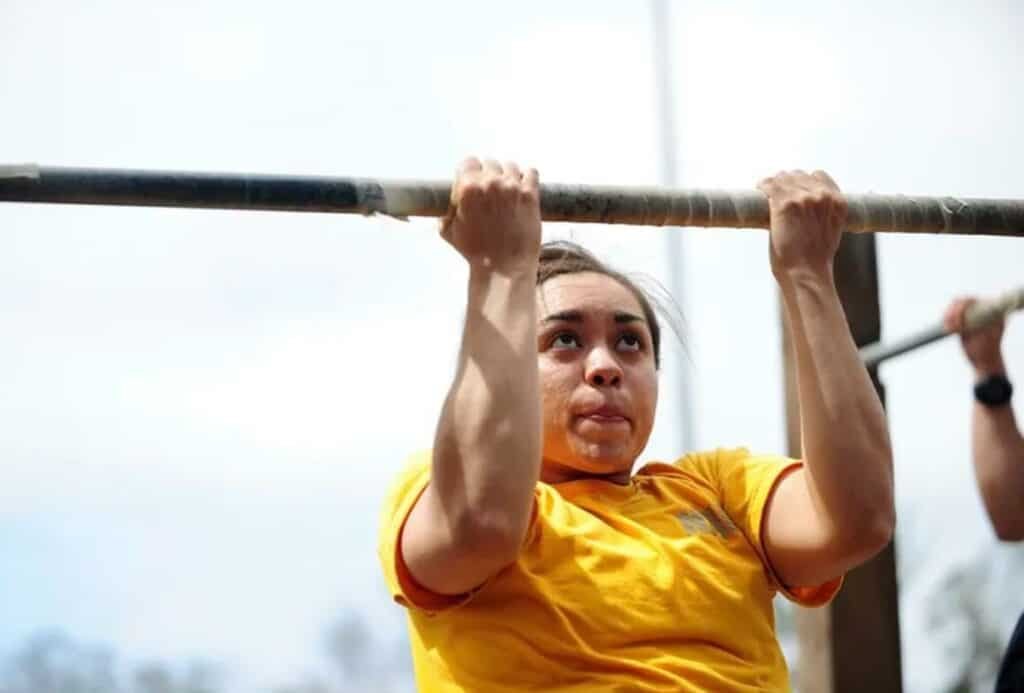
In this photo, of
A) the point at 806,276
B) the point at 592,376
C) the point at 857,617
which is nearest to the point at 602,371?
the point at 592,376

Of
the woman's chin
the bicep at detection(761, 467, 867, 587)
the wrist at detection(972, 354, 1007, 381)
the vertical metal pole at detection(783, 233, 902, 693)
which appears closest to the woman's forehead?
the woman's chin

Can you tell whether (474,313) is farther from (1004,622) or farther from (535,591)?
(1004,622)

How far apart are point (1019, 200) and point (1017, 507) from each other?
78cm

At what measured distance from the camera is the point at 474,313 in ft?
4.87

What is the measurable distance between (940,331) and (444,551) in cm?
117

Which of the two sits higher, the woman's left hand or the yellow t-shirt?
the woman's left hand

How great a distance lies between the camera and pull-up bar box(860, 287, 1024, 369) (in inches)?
91.9

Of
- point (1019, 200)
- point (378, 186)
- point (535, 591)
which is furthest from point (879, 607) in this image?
point (378, 186)

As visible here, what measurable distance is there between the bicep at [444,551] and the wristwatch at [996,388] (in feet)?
4.01

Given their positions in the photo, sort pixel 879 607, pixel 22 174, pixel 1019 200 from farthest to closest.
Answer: pixel 879 607 < pixel 1019 200 < pixel 22 174

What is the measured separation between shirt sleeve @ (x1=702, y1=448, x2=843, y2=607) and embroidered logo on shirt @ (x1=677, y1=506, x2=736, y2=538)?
2cm

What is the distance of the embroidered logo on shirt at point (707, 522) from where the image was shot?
1685 mm

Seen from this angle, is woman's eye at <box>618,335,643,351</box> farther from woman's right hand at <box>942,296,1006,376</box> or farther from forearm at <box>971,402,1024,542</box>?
forearm at <box>971,402,1024,542</box>

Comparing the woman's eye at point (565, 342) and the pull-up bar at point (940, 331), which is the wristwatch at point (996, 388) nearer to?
the pull-up bar at point (940, 331)
